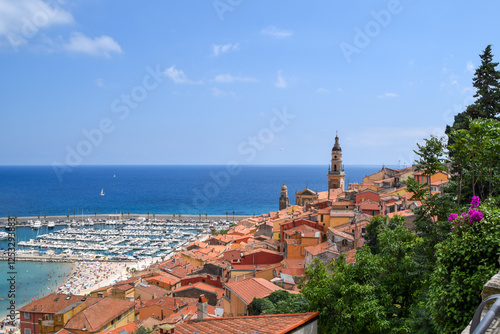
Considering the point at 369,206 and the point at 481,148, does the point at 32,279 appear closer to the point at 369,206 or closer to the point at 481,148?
the point at 369,206

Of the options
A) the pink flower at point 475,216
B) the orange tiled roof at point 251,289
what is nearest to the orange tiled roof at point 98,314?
the orange tiled roof at point 251,289

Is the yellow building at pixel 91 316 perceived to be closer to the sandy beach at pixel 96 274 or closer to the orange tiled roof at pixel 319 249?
the orange tiled roof at pixel 319 249

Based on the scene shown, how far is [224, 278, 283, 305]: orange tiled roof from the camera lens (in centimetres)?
1827

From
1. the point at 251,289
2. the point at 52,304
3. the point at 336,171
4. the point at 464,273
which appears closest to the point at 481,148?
the point at 464,273

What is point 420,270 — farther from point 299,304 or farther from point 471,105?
point 471,105

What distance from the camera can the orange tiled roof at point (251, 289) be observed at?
1827 centimetres

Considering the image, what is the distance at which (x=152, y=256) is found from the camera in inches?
2334

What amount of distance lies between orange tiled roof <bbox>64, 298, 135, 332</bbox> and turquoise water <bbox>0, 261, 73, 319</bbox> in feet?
48.2

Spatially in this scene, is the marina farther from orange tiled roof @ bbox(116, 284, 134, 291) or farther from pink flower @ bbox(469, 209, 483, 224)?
pink flower @ bbox(469, 209, 483, 224)

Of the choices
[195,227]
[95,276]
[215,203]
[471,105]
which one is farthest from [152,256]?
[215,203]

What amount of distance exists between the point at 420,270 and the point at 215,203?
12722 cm

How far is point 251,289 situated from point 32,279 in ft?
127

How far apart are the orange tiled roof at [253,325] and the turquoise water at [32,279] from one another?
3379 cm

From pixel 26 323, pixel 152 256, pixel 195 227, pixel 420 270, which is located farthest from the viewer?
pixel 195 227
